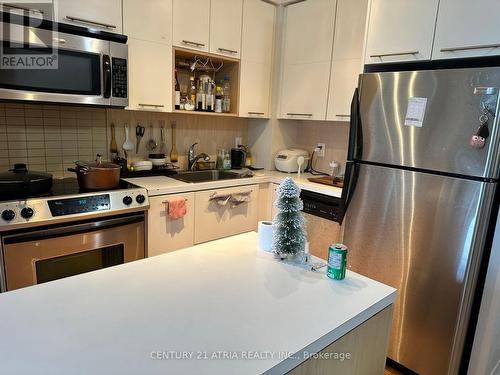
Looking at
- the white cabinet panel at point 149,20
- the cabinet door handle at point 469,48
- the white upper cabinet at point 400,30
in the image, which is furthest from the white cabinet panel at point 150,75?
the cabinet door handle at point 469,48

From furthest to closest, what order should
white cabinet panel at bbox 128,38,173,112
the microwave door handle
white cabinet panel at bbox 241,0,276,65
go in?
1. white cabinet panel at bbox 241,0,276,65
2. white cabinet panel at bbox 128,38,173,112
3. the microwave door handle

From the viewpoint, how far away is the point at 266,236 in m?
1.31

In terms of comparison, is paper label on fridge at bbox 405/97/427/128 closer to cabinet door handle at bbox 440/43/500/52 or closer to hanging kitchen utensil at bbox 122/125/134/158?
cabinet door handle at bbox 440/43/500/52

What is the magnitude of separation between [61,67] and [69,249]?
102 centimetres

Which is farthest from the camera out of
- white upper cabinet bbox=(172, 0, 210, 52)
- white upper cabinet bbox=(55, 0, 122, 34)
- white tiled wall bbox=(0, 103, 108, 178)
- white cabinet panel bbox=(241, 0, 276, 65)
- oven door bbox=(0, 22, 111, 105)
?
white cabinet panel bbox=(241, 0, 276, 65)

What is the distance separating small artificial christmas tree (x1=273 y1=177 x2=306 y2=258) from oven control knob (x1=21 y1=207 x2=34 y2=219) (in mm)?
1290

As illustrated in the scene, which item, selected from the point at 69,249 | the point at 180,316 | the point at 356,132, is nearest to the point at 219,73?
the point at 356,132

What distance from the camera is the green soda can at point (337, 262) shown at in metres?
1.10

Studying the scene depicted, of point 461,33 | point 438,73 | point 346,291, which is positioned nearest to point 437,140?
point 438,73

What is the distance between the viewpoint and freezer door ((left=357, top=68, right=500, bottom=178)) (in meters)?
1.56

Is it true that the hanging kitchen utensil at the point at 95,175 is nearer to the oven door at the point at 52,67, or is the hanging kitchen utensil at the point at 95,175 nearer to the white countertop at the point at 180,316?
the oven door at the point at 52,67

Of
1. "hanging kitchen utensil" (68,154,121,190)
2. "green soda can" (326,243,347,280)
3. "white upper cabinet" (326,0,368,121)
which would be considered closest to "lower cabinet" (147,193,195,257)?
"hanging kitchen utensil" (68,154,121,190)

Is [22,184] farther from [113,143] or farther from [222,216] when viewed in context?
[222,216]

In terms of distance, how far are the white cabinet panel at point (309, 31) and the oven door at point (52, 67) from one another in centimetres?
153
